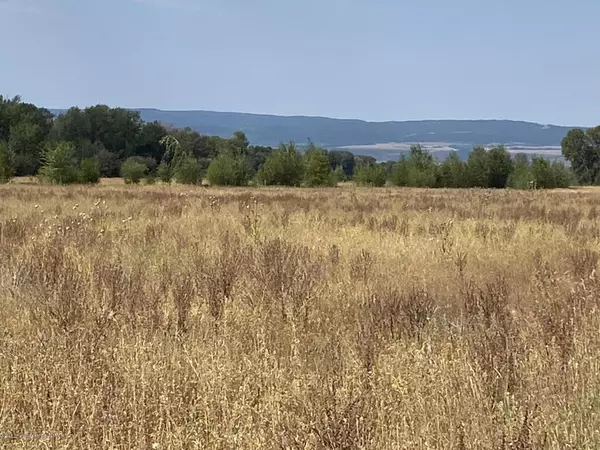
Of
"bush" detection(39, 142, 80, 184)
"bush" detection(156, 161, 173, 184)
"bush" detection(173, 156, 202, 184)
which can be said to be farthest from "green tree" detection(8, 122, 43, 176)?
"bush" detection(39, 142, 80, 184)

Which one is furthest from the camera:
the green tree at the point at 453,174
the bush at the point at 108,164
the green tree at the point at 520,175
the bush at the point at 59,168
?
the bush at the point at 108,164

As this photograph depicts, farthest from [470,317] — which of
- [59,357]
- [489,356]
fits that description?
[59,357]

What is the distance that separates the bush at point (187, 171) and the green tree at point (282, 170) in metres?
7.80

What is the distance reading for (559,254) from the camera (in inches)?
334

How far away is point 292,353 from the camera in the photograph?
4172 millimetres

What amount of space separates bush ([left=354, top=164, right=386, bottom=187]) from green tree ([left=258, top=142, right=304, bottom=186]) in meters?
6.01

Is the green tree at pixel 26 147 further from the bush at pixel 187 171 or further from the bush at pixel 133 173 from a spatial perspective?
the bush at pixel 187 171

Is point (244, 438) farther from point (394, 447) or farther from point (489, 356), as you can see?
point (489, 356)

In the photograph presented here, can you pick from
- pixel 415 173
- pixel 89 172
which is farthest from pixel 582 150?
pixel 89 172

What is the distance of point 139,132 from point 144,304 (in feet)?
307

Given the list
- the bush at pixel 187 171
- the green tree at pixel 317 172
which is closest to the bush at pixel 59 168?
the bush at pixel 187 171

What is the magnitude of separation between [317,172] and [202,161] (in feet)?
85.7

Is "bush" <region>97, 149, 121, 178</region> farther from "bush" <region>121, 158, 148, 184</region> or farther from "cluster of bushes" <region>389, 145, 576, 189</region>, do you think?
"cluster of bushes" <region>389, 145, 576, 189</region>

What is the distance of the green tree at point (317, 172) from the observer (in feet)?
199
